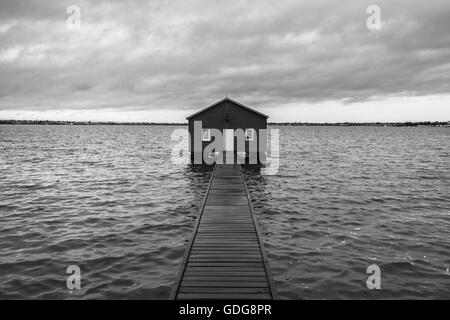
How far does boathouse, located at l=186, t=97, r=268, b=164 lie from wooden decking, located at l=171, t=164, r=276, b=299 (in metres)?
20.1

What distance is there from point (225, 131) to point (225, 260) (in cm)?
2684

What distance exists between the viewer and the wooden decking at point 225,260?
827 cm

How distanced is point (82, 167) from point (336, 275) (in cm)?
3073

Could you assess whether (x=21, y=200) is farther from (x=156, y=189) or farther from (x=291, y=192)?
(x=291, y=192)

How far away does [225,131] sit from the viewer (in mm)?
36219

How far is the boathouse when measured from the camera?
3591 centimetres

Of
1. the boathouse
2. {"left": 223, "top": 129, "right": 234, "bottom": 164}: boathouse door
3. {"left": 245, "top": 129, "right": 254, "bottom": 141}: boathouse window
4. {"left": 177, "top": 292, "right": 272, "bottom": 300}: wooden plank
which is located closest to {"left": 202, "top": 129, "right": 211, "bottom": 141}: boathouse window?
the boathouse

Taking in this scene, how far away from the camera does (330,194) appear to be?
22656mm

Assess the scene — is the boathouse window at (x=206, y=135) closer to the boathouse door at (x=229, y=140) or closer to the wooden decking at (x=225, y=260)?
the boathouse door at (x=229, y=140)

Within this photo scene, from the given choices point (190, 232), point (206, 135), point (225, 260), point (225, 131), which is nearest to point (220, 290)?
point (225, 260)

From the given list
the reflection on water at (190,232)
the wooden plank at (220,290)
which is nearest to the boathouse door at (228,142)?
the reflection on water at (190,232)

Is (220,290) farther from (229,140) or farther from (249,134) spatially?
(249,134)

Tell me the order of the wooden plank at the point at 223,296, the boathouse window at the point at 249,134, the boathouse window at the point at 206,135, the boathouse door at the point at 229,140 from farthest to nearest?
the boathouse window at the point at 249,134 → the boathouse door at the point at 229,140 → the boathouse window at the point at 206,135 → the wooden plank at the point at 223,296

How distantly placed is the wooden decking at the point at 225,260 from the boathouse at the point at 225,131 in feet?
65.9
